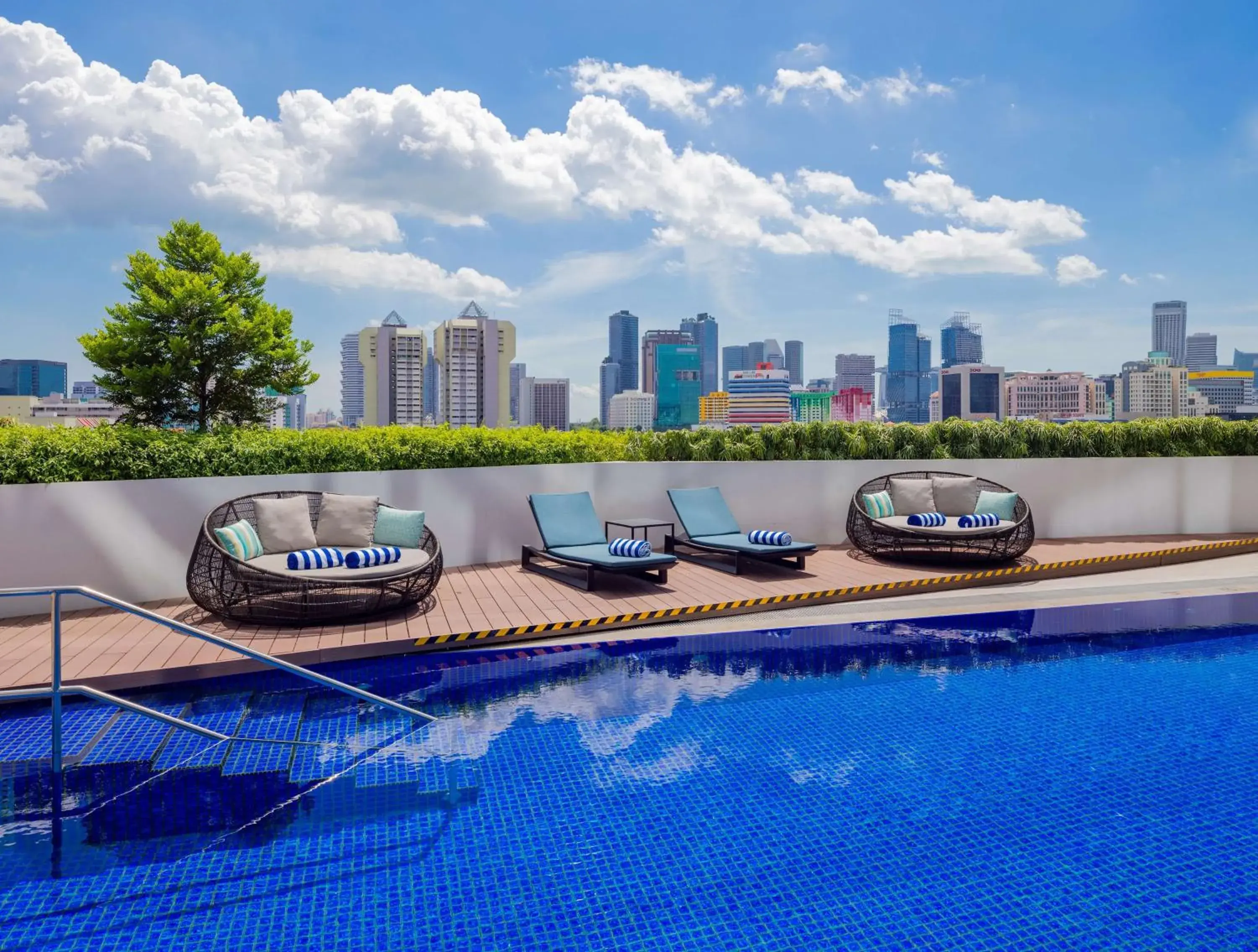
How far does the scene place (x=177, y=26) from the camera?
9.52 m

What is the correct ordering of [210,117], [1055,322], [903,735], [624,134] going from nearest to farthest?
[903,735] → [210,117] → [624,134] → [1055,322]

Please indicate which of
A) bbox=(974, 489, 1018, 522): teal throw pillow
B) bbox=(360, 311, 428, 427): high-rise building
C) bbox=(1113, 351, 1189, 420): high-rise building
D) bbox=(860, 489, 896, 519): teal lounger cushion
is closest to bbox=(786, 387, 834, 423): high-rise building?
bbox=(1113, 351, 1189, 420): high-rise building

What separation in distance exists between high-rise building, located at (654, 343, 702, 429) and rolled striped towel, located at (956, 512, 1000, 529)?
437 feet

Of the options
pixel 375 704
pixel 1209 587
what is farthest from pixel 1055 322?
pixel 375 704

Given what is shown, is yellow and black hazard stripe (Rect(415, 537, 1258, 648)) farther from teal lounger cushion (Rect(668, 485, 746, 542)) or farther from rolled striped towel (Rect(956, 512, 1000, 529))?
teal lounger cushion (Rect(668, 485, 746, 542))

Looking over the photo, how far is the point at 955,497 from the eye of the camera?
984cm

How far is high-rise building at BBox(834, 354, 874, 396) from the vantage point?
184375 millimetres

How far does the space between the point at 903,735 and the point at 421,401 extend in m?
68.4

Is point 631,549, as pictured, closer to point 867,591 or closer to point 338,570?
point 867,591

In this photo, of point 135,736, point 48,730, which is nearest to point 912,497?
point 135,736

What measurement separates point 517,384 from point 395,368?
40.5 metres

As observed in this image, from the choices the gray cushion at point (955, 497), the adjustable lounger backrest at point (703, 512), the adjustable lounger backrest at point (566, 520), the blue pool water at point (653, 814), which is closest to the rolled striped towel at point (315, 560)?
the blue pool water at point (653, 814)

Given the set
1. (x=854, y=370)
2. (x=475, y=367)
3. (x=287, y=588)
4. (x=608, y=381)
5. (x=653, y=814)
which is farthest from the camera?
(x=854, y=370)

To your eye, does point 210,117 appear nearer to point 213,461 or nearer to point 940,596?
point 213,461
